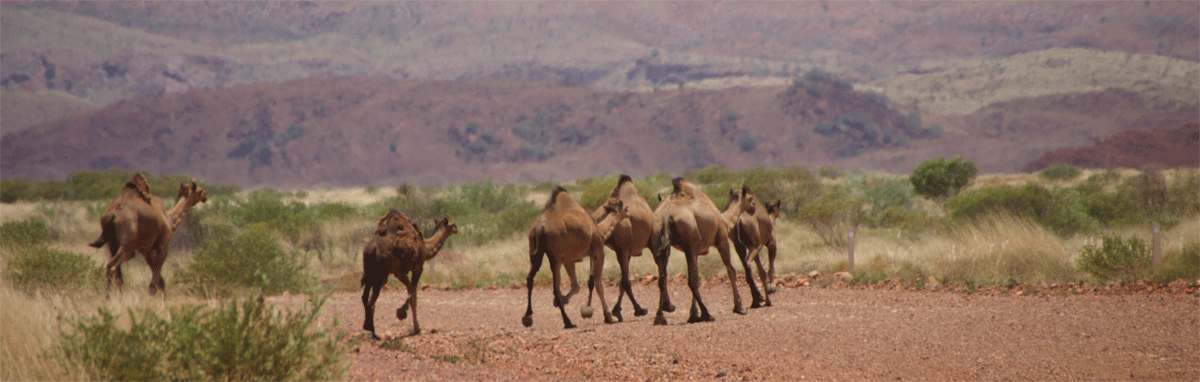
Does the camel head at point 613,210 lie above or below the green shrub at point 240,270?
above

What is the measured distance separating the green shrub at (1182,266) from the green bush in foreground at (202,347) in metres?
12.8

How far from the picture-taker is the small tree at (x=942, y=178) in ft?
133

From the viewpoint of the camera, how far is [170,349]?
6504 millimetres

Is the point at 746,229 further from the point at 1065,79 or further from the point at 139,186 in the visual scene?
the point at 1065,79

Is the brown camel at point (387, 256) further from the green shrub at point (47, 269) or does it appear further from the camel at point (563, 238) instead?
the green shrub at point (47, 269)

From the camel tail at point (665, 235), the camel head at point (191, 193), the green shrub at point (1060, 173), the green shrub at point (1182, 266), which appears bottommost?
the green shrub at point (1060, 173)

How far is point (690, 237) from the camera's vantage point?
1162 cm

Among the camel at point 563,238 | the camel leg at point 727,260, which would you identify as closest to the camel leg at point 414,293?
the camel at point 563,238

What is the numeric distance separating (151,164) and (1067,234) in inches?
6869

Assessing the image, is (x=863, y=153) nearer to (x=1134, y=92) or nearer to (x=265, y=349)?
(x=1134, y=92)

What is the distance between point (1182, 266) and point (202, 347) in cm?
1406

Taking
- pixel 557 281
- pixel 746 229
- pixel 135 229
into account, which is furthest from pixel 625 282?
pixel 135 229

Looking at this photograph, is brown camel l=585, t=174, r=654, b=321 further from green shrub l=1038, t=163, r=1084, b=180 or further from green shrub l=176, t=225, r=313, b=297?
green shrub l=1038, t=163, r=1084, b=180

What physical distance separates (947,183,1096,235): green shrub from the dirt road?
11580mm
